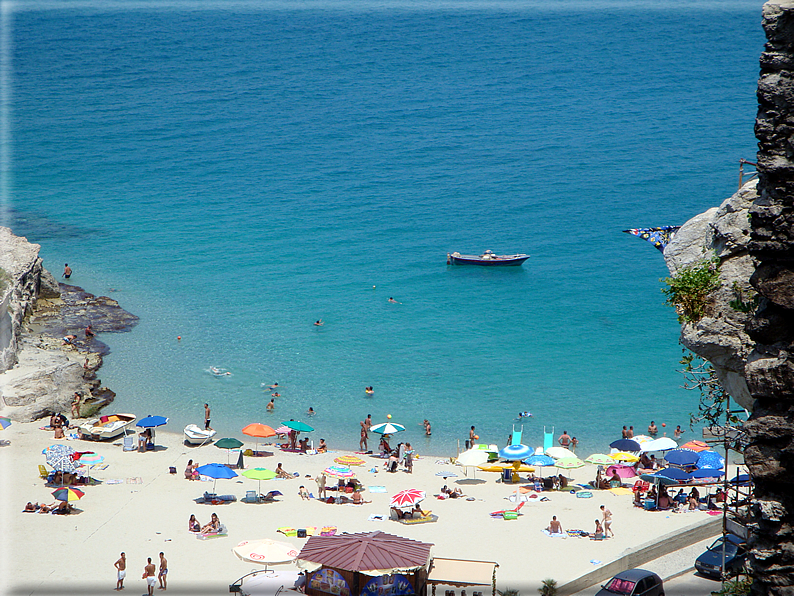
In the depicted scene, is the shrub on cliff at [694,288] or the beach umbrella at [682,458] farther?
the beach umbrella at [682,458]

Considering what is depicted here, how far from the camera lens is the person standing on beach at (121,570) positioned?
845 inches

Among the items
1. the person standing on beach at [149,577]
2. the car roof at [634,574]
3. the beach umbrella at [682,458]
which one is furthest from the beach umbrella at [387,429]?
the car roof at [634,574]

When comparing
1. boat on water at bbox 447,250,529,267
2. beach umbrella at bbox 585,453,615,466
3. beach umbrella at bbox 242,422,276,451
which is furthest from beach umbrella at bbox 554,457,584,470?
boat on water at bbox 447,250,529,267

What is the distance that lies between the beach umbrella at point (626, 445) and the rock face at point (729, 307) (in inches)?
806

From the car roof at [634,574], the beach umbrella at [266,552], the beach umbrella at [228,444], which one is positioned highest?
the beach umbrella at [228,444]

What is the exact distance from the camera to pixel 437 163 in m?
94.2

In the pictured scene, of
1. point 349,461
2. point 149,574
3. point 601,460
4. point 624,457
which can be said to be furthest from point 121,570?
point 624,457

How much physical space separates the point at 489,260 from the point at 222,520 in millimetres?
42303

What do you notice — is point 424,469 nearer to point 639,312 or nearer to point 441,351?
point 441,351

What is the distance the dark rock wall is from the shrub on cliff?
12.0 feet

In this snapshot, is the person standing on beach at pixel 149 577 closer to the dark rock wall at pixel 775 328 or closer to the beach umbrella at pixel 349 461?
the beach umbrella at pixel 349 461

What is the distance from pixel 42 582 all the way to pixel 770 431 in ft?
60.5

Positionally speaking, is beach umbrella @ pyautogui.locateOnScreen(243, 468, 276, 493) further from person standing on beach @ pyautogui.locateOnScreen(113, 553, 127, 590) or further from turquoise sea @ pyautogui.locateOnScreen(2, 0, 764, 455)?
turquoise sea @ pyautogui.locateOnScreen(2, 0, 764, 455)

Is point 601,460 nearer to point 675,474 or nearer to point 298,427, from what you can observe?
point 675,474
